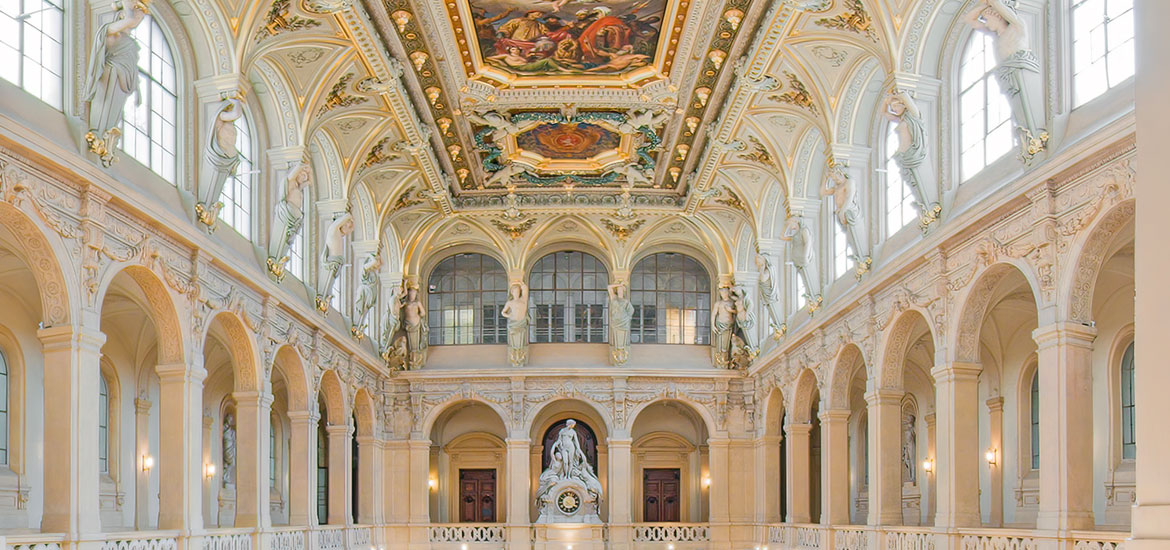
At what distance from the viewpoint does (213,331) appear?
2341cm

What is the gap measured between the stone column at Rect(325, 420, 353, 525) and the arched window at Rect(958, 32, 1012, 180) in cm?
1581

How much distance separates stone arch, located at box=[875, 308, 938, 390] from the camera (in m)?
21.8

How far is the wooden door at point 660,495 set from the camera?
3800cm

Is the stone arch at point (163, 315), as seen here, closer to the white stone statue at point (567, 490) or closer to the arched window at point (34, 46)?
the arched window at point (34, 46)

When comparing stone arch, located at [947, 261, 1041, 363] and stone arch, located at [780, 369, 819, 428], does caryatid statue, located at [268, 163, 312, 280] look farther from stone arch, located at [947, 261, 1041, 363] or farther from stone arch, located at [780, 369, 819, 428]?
stone arch, located at [780, 369, 819, 428]

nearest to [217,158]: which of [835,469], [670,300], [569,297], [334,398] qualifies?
[334,398]

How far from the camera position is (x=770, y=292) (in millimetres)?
31125

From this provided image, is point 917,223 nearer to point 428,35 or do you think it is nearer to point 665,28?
point 665,28

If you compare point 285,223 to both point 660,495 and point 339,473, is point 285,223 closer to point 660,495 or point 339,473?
point 339,473

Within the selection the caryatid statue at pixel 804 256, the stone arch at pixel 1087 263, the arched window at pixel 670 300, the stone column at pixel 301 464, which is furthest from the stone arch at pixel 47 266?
the arched window at pixel 670 300

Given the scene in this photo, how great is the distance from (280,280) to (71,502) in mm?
8906

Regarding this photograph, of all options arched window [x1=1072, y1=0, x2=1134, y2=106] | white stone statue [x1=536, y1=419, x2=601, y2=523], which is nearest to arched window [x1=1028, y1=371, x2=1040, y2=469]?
arched window [x1=1072, y1=0, x2=1134, y2=106]

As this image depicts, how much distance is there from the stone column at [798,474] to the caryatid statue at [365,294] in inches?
408

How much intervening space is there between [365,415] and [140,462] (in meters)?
9.40
